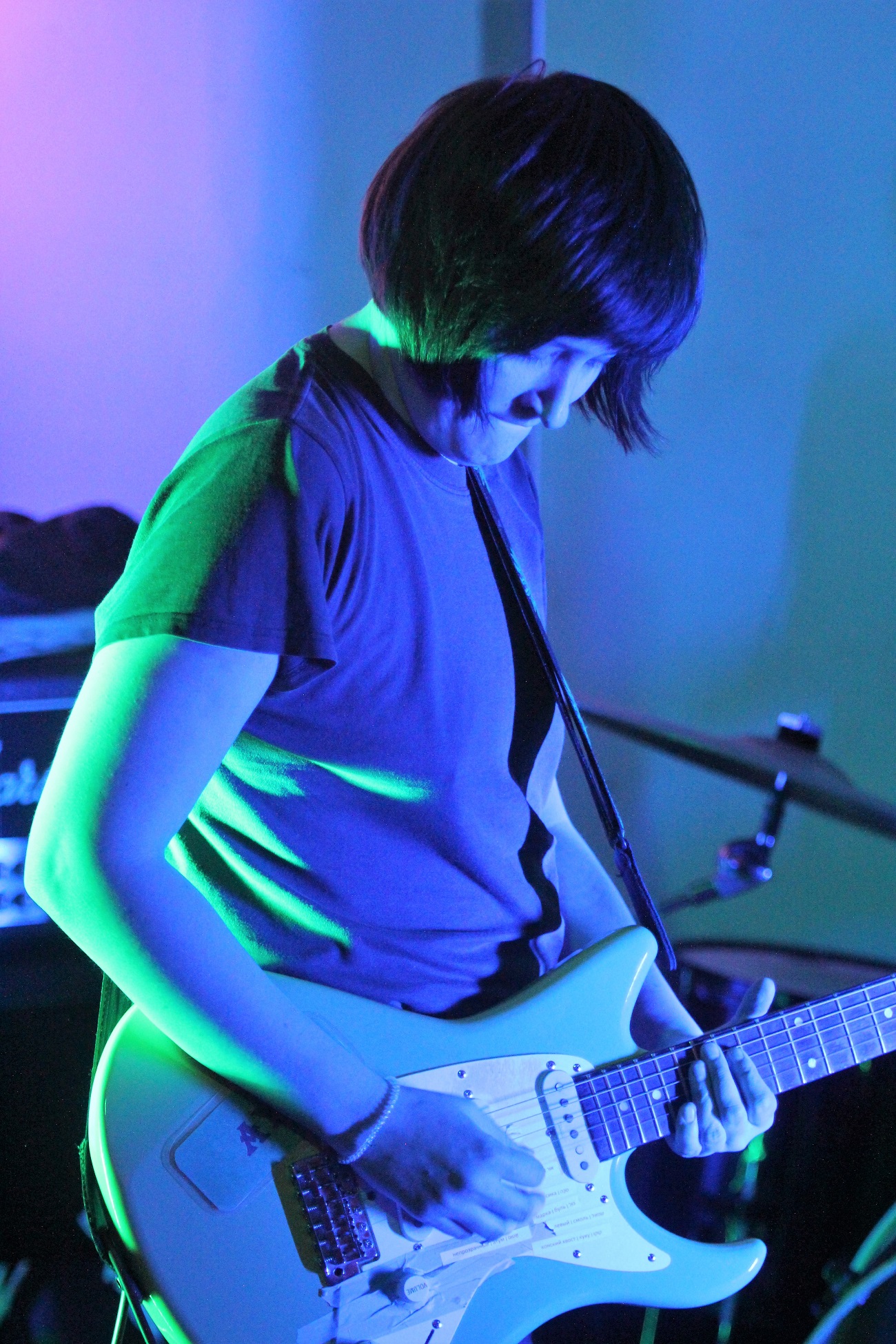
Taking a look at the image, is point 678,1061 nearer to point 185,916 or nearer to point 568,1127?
point 568,1127

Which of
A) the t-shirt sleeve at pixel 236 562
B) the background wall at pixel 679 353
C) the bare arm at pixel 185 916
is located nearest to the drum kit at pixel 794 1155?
the background wall at pixel 679 353

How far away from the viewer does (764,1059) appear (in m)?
0.93

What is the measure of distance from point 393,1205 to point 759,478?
1533 millimetres

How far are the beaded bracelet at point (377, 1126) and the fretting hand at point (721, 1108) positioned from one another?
12.1 inches

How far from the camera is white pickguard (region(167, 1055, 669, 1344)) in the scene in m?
0.73

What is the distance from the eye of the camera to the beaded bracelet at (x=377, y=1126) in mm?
720

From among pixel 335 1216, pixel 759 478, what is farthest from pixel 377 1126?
pixel 759 478

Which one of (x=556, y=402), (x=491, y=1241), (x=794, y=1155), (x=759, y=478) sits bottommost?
(x=794, y=1155)

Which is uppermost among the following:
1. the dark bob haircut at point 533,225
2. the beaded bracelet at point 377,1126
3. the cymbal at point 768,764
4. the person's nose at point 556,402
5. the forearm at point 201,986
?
the dark bob haircut at point 533,225

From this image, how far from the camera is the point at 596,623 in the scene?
6.32ft

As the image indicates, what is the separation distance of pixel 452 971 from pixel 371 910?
0.11 meters

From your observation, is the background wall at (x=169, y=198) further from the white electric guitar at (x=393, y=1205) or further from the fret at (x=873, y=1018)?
the fret at (x=873, y=1018)

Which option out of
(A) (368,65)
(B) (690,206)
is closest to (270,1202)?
(B) (690,206)

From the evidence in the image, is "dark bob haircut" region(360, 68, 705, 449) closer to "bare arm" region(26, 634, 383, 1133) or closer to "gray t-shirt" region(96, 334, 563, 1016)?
"gray t-shirt" region(96, 334, 563, 1016)
